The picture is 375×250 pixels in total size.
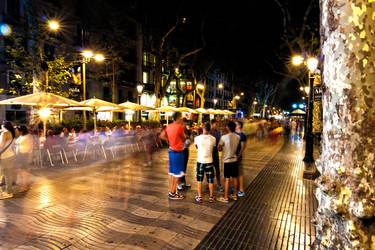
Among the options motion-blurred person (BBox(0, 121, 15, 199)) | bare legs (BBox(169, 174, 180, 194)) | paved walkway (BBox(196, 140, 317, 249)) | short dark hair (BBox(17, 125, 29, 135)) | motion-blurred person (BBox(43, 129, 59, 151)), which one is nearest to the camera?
paved walkway (BBox(196, 140, 317, 249))

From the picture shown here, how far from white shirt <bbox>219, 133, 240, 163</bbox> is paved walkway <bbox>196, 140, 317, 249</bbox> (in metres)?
1.05

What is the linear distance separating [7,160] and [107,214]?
3089 millimetres

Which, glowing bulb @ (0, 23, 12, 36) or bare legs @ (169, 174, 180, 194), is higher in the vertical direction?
glowing bulb @ (0, 23, 12, 36)

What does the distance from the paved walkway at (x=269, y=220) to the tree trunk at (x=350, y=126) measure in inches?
66.2

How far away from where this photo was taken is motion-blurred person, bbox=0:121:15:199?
5.63 m

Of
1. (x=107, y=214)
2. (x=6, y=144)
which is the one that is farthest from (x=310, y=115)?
(x=6, y=144)

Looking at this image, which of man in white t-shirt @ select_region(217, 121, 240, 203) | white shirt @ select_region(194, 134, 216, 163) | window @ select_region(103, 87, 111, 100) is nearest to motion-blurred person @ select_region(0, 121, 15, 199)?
white shirt @ select_region(194, 134, 216, 163)

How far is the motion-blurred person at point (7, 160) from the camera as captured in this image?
5.63 meters

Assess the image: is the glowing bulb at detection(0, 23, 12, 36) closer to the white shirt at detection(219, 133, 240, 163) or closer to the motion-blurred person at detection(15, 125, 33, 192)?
the motion-blurred person at detection(15, 125, 33, 192)

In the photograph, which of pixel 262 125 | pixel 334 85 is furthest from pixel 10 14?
pixel 334 85

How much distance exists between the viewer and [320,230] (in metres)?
2.40

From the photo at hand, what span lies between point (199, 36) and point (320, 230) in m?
23.9

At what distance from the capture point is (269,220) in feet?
14.9

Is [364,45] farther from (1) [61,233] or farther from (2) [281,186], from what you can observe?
(2) [281,186]
